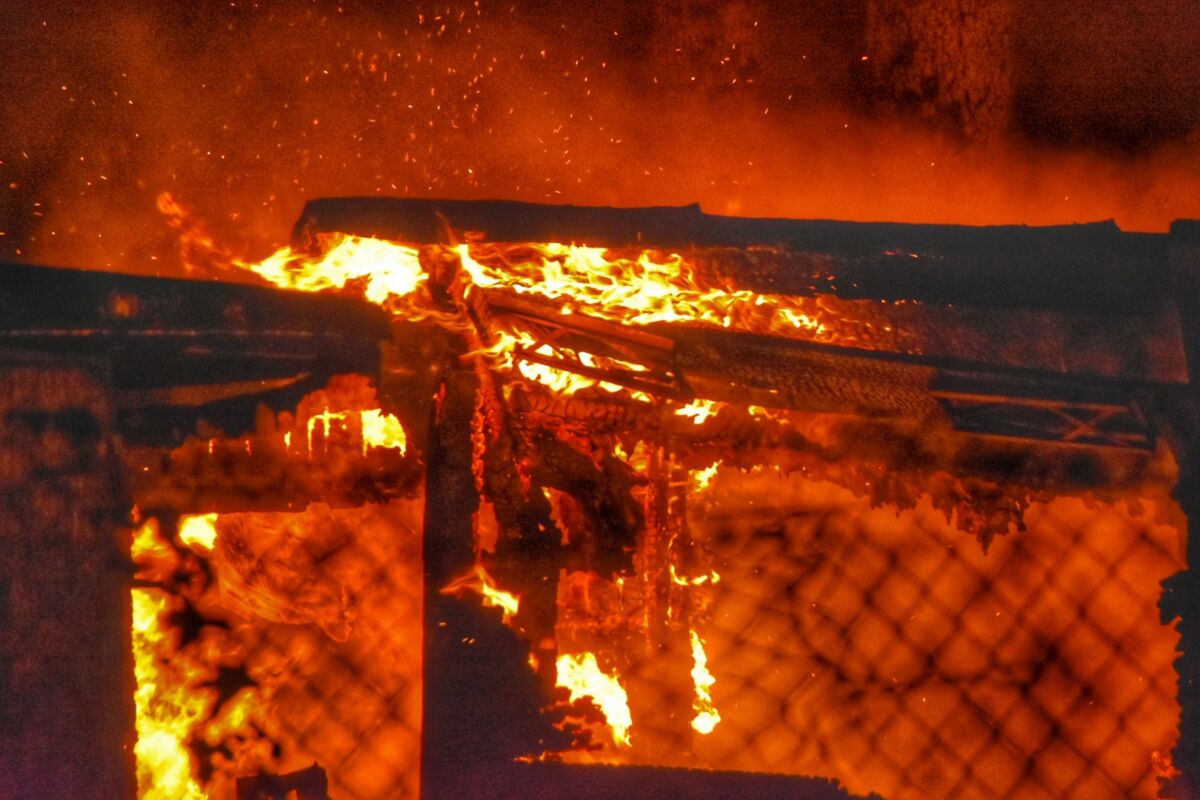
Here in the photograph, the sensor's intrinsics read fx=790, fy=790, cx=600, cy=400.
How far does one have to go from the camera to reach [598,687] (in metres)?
2.51

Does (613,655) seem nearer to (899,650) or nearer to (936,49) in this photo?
(899,650)

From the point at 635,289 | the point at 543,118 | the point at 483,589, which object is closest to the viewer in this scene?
the point at 483,589

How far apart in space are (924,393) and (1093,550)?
80 cm

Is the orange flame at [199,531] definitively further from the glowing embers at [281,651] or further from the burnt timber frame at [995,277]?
the burnt timber frame at [995,277]

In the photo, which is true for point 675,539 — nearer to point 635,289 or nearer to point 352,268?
point 635,289

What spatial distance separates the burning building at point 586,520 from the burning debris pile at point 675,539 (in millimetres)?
11

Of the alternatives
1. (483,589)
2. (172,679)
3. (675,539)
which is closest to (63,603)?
(172,679)

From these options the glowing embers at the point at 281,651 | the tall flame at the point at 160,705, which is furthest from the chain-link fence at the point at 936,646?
the tall flame at the point at 160,705

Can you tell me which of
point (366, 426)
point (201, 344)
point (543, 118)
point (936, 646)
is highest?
point (543, 118)

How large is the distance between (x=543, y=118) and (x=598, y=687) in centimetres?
189

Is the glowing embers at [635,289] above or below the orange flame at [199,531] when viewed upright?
above

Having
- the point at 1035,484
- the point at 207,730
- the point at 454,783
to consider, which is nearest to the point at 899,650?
the point at 1035,484

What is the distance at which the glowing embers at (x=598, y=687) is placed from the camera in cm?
250

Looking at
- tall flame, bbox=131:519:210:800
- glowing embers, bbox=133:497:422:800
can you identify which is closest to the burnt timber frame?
glowing embers, bbox=133:497:422:800
